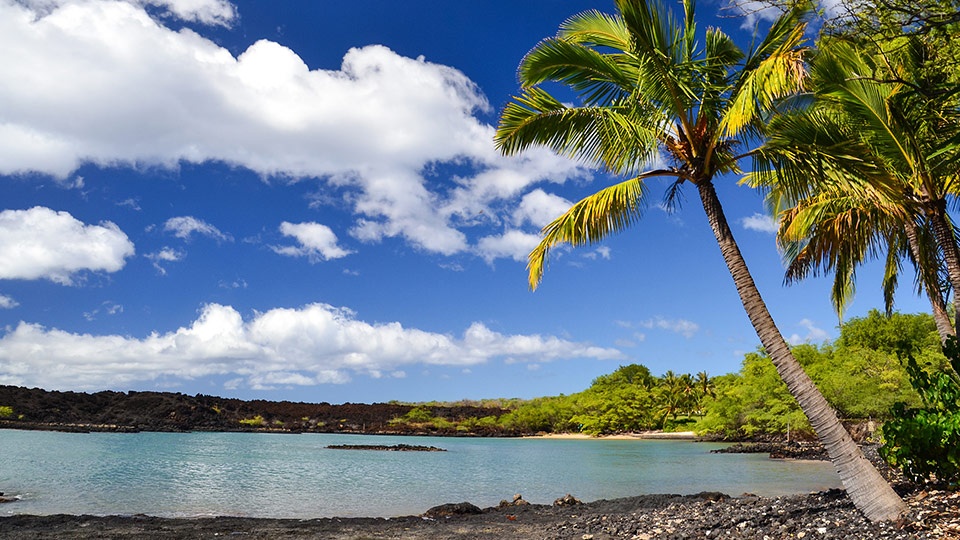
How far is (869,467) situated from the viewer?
27.4 ft

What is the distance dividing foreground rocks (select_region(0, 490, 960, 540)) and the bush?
48cm

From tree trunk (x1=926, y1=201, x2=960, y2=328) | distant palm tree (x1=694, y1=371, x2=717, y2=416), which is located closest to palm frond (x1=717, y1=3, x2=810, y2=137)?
tree trunk (x1=926, y1=201, x2=960, y2=328)

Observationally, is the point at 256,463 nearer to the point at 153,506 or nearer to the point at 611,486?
the point at 153,506

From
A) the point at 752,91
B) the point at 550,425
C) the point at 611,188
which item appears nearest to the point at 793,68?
the point at 752,91

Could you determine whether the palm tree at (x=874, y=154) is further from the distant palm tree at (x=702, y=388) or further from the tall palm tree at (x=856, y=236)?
the distant palm tree at (x=702, y=388)

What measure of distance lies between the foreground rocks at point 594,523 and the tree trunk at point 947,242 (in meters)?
3.58

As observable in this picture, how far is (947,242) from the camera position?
416 inches

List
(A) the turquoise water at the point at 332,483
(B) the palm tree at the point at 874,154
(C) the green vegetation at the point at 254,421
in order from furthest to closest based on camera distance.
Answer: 1. (C) the green vegetation at the point at 254,421
2. (A) the turquoise water at the point at 332,483
3. (B) the palm tree at the point at 874,154

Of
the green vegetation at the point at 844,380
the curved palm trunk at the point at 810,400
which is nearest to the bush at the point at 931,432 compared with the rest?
the curved palm trunk at the point at 810,400

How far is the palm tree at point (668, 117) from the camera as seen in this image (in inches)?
340

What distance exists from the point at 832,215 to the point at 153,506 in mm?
19428

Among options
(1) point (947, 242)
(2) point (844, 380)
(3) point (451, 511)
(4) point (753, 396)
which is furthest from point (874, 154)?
(4) point (753, 396)

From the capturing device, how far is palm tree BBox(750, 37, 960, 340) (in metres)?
9.37

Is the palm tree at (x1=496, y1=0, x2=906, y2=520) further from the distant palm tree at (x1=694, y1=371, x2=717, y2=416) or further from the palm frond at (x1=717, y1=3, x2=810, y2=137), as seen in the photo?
the distant palm tree at (x1=694, y1=371, x2=717, y2=416)
